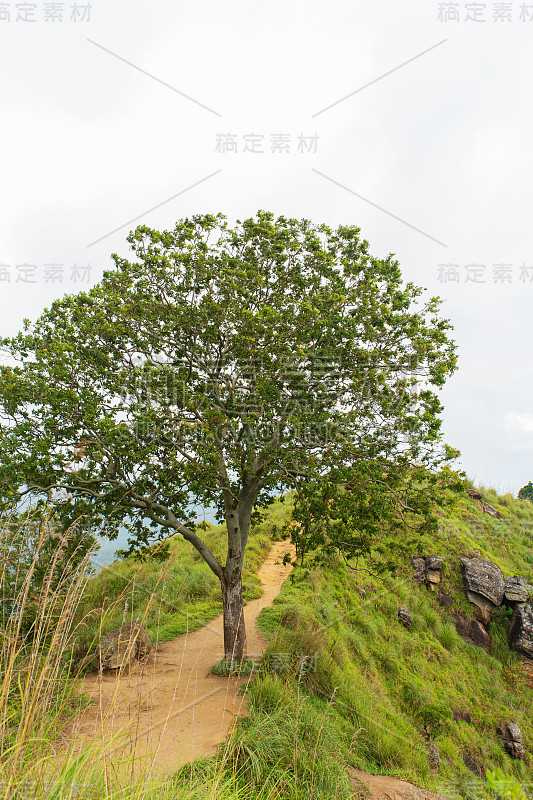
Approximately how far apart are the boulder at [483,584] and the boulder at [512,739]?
4777 mm

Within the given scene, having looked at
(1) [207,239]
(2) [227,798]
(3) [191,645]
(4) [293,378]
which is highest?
(1) [207,239]

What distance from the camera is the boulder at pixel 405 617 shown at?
18.5 meters

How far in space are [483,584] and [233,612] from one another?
1531 centimetres

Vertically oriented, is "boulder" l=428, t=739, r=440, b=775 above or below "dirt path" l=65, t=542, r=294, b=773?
below

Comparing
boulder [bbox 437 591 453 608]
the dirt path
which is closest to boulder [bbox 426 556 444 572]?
boulder [bbox 437 591 453 608]

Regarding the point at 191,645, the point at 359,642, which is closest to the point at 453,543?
the point at 359,642

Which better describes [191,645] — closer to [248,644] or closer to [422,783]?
[248,644]

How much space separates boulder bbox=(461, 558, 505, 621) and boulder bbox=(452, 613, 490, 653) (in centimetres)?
55

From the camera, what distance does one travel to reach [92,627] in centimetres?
1095

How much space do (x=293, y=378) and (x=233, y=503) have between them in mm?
3702

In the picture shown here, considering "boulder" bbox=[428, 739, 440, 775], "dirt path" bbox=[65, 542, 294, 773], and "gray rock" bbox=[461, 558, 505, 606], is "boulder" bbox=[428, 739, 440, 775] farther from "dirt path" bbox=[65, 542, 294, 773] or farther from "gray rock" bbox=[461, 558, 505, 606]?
"gray rock" bbox=[461, 558, 505, 606]

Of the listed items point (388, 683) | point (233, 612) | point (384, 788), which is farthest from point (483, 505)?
point (384, 788)

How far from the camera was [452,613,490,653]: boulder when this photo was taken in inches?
752

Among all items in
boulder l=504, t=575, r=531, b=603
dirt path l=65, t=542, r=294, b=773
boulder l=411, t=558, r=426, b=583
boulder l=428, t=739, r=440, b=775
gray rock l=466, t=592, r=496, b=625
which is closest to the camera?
dirt path l=65, t=542, r=294, b=773
